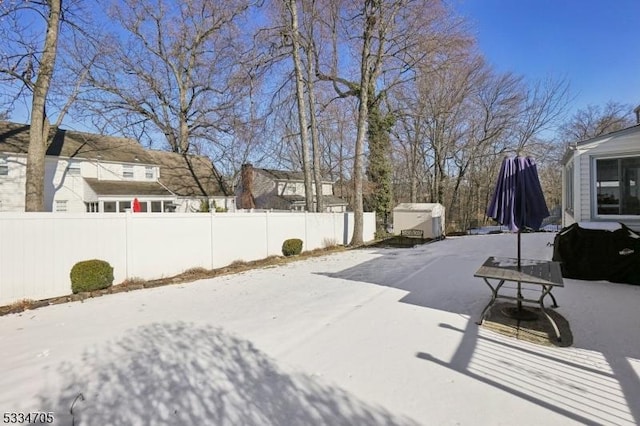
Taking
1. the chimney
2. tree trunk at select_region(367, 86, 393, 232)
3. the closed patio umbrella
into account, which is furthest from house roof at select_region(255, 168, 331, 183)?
the closed patio umbrella

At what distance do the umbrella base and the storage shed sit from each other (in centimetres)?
1236

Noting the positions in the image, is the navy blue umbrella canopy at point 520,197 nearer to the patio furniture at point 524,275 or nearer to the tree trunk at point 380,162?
the patio furniture at point 524,275

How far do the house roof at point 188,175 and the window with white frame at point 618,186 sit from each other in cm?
2220

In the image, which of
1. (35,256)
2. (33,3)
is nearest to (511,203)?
(35,256)

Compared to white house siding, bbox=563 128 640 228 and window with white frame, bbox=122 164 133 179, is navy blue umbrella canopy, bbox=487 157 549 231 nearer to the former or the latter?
white house siding, bbox=563 128 640 228

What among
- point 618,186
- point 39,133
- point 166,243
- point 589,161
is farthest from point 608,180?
point 39,133

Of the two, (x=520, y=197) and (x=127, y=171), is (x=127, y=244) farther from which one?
(x=127, y=171)

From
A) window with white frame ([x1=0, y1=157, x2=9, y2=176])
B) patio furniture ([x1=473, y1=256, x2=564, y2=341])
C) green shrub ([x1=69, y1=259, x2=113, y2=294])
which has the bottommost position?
green shrub ([x1=69, y1=259, x2=113, y2=294])

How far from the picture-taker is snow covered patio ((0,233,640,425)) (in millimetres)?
2674

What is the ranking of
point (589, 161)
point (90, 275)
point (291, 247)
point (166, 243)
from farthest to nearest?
point (291, 247) → point (166, 243) → point (589, 161) → point (90, 275)

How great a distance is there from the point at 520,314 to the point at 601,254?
3452mm

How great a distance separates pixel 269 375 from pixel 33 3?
12.3m

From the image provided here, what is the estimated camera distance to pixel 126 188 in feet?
67.2

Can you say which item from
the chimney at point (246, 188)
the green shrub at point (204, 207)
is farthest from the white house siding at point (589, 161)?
the chimney at point (246, 188)
